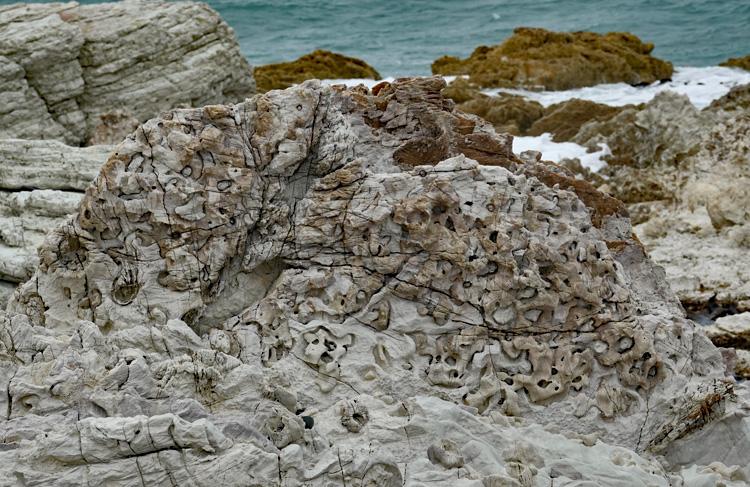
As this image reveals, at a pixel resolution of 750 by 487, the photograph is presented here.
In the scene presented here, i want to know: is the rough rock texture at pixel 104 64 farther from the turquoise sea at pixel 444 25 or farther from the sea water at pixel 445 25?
the turquoise sea at pixel 444 25

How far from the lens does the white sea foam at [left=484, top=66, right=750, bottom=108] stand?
23.7m

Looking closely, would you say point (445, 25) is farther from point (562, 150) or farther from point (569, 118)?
point (562, 150)

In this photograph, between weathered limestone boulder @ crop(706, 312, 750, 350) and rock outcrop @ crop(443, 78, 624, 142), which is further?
rock outcrop @ crop(443, 78, 624, 142)

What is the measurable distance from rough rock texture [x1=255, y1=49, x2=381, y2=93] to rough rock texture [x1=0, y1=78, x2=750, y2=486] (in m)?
19.0

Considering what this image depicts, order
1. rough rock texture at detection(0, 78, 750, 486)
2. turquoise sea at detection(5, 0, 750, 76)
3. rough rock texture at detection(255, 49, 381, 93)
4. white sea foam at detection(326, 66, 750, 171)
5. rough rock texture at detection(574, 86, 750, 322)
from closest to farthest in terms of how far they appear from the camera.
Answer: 1. rough rock texture at detection(0, 78, 750, 486)
2. rough rock texture at detection(574, 86, 750, 322)
3. white sea foam at detection(326, 66, 750, 171)
4. rough rock texture at detection(255, 49, 381, 93)
5. turquoise sea at detection(5, 0, 750, 76)

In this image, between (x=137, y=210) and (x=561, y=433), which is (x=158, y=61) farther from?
(x=561, y=433)

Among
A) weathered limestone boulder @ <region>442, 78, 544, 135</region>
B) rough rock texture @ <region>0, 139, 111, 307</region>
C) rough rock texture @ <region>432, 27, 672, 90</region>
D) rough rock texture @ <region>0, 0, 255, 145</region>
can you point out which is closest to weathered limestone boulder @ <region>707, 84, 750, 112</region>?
weathered limestone boulder @ <region>442, 78, 544, 135</region>

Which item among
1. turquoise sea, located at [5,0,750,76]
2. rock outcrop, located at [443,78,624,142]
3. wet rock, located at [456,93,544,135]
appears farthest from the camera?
turquoise sea, located at [5,0,750,76]

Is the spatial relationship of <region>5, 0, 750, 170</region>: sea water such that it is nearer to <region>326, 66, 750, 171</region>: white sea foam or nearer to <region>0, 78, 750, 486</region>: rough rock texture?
<region>326, 66, 750, 171</region>: white sea foam

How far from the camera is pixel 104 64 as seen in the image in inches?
617

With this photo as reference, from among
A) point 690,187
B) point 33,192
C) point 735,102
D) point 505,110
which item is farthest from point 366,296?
point 505,110

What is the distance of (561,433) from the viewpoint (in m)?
6.32

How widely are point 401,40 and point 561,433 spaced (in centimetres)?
3876

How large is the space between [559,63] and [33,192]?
19614 millimetres
